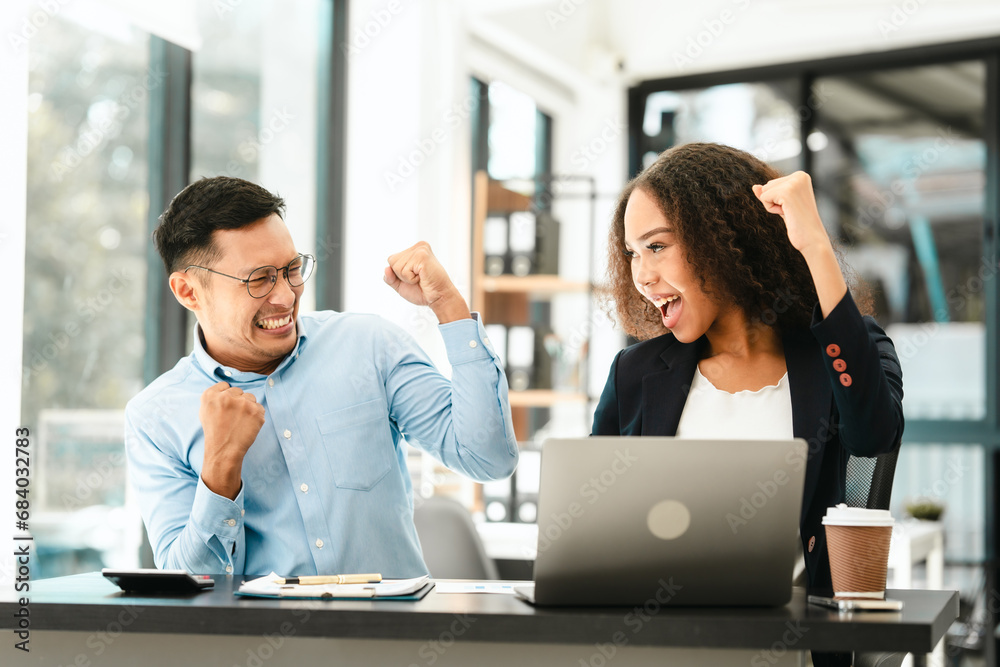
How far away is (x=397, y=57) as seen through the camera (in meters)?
4.11

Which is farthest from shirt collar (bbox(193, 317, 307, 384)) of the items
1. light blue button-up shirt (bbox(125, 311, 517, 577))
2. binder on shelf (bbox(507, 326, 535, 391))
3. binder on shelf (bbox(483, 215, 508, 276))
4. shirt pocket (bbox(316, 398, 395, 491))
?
binder on shelf (bbox(483, 215, 508, 276))

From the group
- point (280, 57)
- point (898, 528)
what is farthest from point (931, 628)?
point (280, 57)

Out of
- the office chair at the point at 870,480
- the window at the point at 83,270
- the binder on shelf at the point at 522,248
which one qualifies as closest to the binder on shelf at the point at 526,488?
the binder on shelf at the point at 522,248

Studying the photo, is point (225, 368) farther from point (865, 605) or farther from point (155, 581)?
point (865, 605)

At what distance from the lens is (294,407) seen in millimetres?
1729

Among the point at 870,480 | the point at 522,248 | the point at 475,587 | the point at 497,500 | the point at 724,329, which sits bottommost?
the point at 497,500

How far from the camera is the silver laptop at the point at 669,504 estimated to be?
1.08 metres

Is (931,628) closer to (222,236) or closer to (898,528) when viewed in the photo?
(222,236)

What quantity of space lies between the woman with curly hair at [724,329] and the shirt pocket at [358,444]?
1.32 ft

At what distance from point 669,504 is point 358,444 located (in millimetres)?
781

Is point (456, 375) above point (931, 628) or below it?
above

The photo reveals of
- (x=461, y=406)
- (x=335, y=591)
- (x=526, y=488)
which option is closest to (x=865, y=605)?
(x=335, y=591)

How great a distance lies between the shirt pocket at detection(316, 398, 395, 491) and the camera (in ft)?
5.61

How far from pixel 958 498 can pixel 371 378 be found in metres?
3.69
